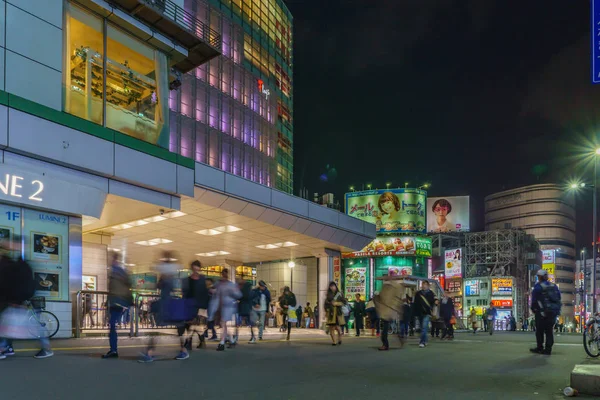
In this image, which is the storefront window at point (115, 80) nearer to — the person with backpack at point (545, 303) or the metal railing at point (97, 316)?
the metal railing at point (97, 316)

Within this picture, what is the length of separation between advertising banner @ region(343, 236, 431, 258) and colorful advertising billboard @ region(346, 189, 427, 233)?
3.14 ft

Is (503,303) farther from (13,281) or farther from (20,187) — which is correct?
(13,281)

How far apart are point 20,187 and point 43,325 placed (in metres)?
4.58

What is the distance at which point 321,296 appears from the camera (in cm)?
3466

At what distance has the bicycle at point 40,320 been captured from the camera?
33.0 ft

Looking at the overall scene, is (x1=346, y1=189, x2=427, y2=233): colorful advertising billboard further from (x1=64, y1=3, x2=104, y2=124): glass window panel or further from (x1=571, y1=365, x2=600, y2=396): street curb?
(x1=571, y1=365, x2=600, y2=396): street curb

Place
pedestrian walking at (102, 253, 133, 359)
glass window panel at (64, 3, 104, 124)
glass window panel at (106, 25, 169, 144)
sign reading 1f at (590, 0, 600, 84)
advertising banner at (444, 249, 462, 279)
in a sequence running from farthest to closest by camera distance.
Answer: advertising banner at (444, 249, 462, 279)
glass window panel at (106, 25, 169, 144)
glass window panel at (64, 3, 104, 124)
pedestrian walking at (102, 253, 133, 359)
sign reading 1f at (590, 0, 600, 84)

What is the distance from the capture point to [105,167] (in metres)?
16.9

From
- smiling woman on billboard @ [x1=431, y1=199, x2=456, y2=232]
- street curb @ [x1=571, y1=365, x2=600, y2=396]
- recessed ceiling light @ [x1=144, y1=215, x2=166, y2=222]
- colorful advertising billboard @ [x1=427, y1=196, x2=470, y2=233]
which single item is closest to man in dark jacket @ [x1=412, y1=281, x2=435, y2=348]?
street curb @ [x1=571, y1=365, x2=600, y2=396]

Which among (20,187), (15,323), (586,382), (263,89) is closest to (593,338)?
(586,382)

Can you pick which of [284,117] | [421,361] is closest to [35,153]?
[421,361]

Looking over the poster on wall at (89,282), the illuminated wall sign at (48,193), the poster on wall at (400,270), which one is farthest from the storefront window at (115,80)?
the poster on wall at (400,270)

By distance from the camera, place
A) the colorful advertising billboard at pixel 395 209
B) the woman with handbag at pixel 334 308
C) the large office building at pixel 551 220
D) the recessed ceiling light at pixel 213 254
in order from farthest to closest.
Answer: the large office building at pixel 551 220, the colorful advertising billboard at pixel 395 209, the recessed ceiling light at pixel 213 254, the woman with handbag at pixel 334 308

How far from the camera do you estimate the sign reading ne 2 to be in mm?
13977
